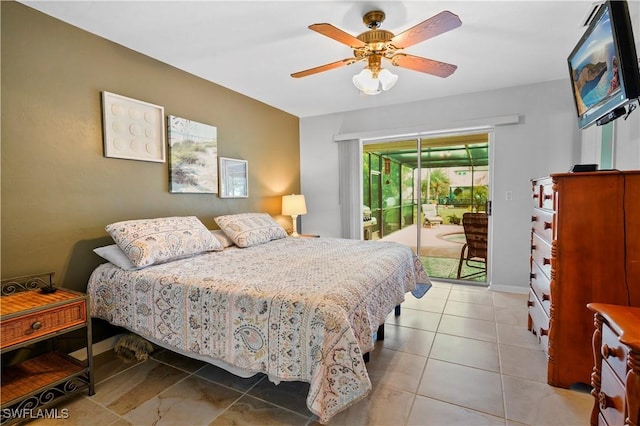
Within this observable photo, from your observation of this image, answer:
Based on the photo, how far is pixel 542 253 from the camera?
7.01 feet

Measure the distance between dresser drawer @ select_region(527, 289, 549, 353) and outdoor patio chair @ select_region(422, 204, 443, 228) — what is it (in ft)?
6.33

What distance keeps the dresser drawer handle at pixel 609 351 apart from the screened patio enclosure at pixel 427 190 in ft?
9.89

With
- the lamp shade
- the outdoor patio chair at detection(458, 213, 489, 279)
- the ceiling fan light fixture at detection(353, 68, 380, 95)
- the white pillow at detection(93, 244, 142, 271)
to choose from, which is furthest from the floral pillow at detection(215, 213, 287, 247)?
the outdoor patio chair at detection(458, 213, 489, 279)

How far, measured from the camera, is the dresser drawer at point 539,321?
2029 millimetres

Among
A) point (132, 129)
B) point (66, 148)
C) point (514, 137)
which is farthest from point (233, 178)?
point (514, 137)

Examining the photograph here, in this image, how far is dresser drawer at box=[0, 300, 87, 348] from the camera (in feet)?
4.90

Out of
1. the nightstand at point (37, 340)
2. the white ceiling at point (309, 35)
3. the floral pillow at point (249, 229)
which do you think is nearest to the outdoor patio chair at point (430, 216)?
the white ceiling at point (309, 35)

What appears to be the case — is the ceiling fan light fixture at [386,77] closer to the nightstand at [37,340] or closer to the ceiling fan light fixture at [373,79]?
the ceiling fan light fixture at [373,79]

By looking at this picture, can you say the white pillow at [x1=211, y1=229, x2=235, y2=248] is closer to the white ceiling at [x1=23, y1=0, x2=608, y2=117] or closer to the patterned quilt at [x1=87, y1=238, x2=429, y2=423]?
the patterned quilt at [x1=87, y1=238, x2=429, y2=423]

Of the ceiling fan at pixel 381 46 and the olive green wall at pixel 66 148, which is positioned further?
the olive green wall at pixel 66 148

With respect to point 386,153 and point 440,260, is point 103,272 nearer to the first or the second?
point 386,153

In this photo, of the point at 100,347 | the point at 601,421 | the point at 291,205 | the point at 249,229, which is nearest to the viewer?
the point at 601,421

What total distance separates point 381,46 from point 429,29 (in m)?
0.37

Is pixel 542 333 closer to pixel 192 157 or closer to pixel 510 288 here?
pixel 510 288
